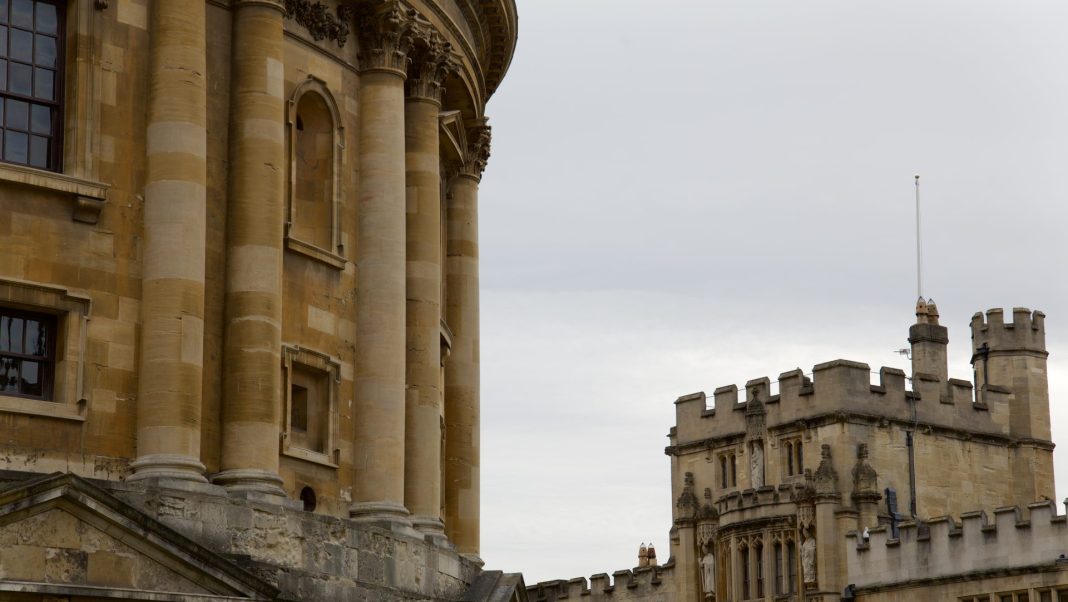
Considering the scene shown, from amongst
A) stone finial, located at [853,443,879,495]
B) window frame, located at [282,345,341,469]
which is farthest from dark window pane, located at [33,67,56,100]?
stone finial, located at [853,443,879,495]

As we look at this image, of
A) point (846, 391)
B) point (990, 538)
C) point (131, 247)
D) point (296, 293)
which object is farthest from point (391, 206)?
point (846, 391)

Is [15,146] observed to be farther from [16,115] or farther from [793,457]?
[793,457]

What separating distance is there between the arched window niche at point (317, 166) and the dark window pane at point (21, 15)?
4.78 meters

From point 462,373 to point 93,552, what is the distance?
16.1 m

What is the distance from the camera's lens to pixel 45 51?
→ 33.4 metres

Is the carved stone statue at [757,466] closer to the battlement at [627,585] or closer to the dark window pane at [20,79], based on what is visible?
the battlement at [627,585]

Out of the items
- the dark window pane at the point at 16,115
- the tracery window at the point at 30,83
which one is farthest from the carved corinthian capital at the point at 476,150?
the dark window pane at the point at 16,115

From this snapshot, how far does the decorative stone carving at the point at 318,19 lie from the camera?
37.0 metres

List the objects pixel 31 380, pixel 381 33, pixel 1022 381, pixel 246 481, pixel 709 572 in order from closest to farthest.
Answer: pixel 31 380
pixel 246 481
pixel 381 33
pixel 709 572
pixel 1022 381

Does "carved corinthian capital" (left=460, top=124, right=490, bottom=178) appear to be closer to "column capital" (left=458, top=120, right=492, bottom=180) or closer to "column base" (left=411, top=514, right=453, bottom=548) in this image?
"column capital" (left=458, top=120, right=492, bottom=180)

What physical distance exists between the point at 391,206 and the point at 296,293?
2.88m

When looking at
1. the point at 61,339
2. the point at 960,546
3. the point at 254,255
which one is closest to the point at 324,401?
the point at 254,255

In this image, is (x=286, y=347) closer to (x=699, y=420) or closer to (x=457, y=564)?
(x=457, y=564)

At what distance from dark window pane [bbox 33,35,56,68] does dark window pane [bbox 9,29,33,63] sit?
112 millimetres
